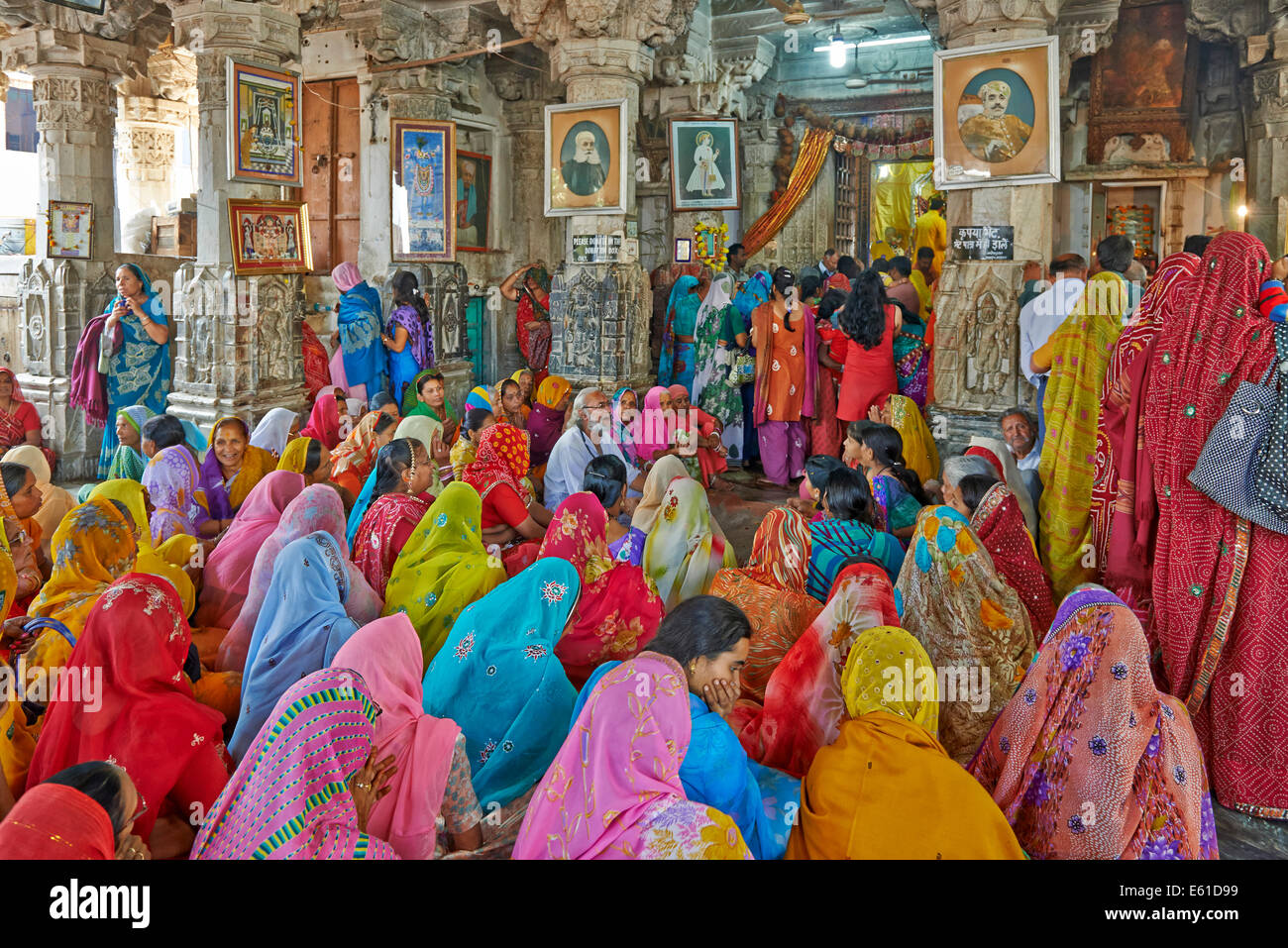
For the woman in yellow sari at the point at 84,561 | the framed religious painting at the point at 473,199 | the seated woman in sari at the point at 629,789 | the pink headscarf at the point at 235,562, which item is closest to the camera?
the seated woman in sari at the point at 629,789

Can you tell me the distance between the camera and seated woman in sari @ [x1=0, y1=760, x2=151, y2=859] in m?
1.73

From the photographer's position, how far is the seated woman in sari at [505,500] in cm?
469

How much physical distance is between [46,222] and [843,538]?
291 inches

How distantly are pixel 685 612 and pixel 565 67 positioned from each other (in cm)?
660

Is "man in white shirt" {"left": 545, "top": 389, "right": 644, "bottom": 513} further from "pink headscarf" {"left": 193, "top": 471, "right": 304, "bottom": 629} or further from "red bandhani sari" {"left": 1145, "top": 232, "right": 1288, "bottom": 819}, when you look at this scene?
"red bandhani sari" {"left": 1145, "top": 232, "right": 1288, "bottom": 819}

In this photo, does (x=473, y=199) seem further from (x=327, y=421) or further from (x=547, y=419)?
(x=327, y=421)

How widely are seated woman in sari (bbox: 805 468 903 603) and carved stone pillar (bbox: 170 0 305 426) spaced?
4691mm

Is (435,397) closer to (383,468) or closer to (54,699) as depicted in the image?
(383,468)

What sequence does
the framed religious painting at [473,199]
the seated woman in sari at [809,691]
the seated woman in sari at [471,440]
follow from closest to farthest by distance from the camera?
the seated woman in sari at [809,691] < the seated woman in sari at [471,440] < the framed religious painting at [473,199]

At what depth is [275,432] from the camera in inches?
248

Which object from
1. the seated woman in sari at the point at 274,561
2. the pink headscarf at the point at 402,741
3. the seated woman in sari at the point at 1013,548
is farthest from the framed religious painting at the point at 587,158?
the pink headscarf at the point at 402,741

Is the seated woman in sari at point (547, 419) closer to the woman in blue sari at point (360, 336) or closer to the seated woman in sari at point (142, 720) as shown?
the woman in blue sari at point (360, 336)

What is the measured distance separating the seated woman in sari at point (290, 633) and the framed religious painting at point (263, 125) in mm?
4449

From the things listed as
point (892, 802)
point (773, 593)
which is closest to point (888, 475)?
point (773, 593)
